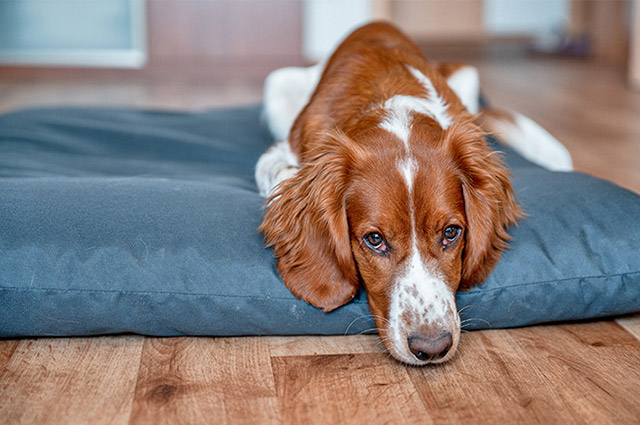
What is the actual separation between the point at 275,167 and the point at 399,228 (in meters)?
0.78

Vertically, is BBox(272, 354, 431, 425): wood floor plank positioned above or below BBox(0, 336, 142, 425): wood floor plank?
below

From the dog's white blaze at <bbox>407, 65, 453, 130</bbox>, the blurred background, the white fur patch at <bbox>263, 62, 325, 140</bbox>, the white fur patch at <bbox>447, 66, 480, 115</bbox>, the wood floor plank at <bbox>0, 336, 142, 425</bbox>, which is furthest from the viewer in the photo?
the blurred background

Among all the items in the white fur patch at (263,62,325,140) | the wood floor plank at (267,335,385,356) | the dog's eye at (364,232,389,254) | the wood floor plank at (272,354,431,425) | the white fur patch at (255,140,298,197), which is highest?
the white fur patch at (263,62,325,140)

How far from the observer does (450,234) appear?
6.45 feet

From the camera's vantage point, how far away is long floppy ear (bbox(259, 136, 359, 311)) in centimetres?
199

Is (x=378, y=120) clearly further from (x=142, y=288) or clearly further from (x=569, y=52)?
(x=569, y=52)

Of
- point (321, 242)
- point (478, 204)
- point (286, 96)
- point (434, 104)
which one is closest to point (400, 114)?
point (434, 104)

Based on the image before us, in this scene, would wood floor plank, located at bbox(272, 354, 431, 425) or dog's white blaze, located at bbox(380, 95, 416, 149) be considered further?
dog's white blaze, located at bbox(380, 95, 416, 149)

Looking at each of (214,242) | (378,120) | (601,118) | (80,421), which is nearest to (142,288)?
(214,242)

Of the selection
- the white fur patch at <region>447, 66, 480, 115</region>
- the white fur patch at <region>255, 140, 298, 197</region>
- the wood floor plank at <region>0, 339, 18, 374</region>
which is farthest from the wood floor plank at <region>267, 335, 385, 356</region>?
the white fur patch at <region>447, 66, 480, 115</region>

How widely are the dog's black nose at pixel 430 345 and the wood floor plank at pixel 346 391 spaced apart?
3.5 inches

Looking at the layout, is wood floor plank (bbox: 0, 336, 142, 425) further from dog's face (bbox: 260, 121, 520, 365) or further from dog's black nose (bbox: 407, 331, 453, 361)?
dog's black nose (bbox: 407, 331, 453, 361)

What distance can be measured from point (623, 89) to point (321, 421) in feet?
19.1

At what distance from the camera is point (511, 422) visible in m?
1.67
